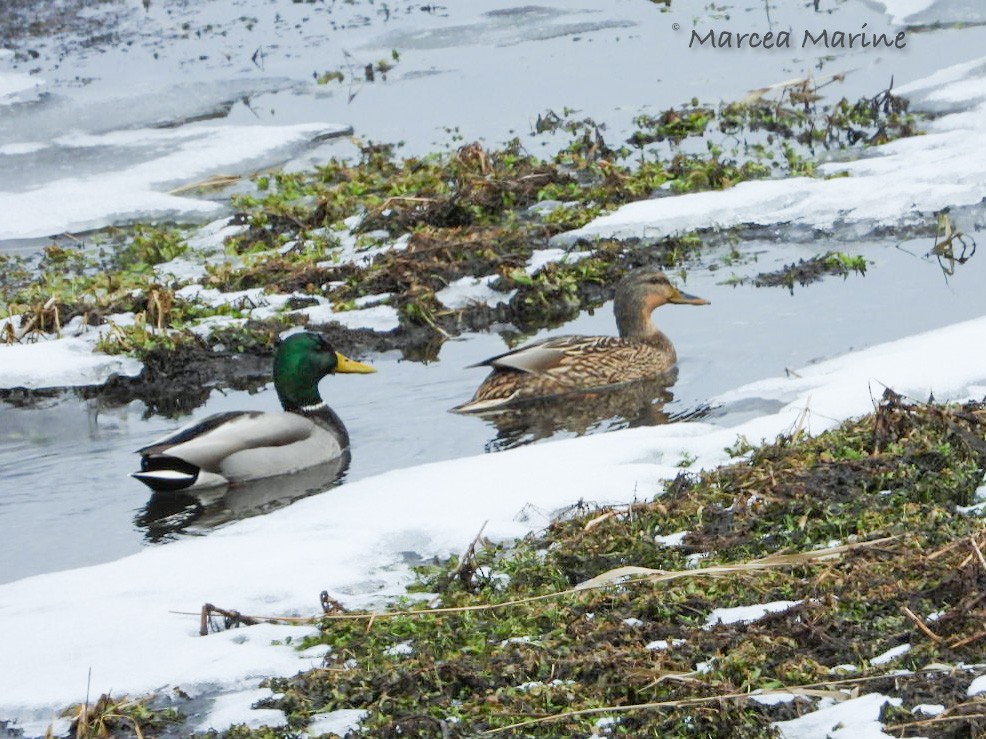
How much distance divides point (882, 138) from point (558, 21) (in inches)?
278

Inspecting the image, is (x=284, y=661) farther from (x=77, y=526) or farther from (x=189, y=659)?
(x=77, y=526)

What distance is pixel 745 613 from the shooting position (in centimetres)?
430

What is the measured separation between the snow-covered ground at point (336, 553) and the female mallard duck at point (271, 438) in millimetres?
1336

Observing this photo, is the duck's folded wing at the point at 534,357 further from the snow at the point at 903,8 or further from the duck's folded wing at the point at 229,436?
the snow at the point at 903,8

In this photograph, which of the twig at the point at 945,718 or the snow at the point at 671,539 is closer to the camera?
the twig at the point at 945,718

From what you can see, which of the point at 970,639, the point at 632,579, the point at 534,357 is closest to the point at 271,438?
the point at 534,357

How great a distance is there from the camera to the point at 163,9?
20547mm

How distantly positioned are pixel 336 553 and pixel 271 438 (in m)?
2.90

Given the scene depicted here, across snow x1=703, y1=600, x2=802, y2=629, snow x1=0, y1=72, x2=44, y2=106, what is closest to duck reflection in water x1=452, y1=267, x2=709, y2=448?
snow x1=703, y1=600, x2=802, y2=629

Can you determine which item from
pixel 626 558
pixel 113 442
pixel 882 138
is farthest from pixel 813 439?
pixel 882 138

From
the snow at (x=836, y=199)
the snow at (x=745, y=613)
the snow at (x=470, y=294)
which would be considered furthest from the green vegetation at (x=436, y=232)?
the snow at (x=745, y=613)

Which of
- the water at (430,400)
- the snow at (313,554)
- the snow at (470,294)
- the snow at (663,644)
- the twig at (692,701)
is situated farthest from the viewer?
the snow at (470,294)

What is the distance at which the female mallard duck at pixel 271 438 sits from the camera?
7.69m

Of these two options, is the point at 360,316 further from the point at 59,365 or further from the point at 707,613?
the point at 707,613
